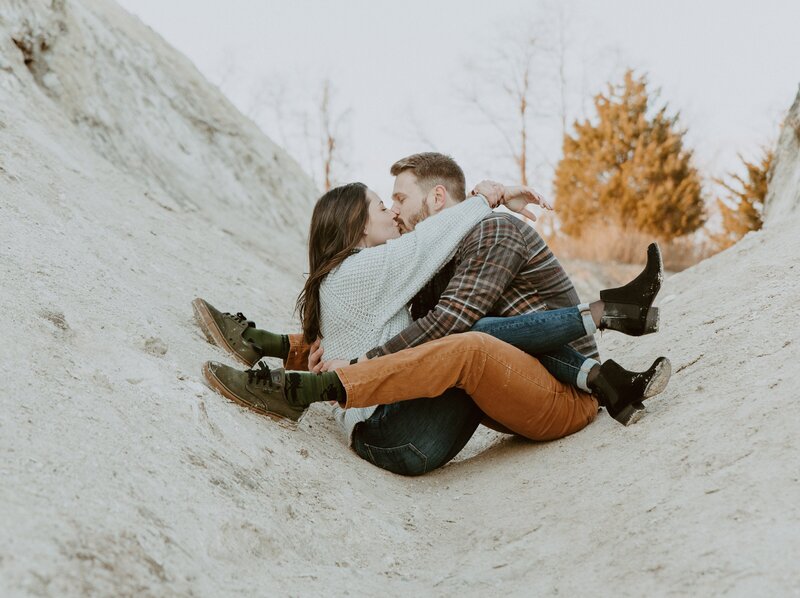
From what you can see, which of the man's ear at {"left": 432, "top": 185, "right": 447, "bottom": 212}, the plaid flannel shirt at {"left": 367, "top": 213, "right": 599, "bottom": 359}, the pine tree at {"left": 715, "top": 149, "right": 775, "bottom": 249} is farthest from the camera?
the pine tree at {"left": 715, "top": 149, "right": 775, "bottom": 249}

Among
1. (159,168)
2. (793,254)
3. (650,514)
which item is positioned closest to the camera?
(650,514)

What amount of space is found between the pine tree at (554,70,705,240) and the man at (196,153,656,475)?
15850 mm

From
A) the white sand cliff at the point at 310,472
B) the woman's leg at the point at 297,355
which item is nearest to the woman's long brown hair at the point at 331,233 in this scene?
the woman's leg at the point at 297,355

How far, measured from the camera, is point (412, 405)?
348 cm

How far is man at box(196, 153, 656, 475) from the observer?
137 inches

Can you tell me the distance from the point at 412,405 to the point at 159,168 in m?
6.14

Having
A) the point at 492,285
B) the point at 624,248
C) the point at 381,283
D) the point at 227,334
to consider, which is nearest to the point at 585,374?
the point at 492,285

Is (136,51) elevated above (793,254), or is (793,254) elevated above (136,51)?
(793,254)

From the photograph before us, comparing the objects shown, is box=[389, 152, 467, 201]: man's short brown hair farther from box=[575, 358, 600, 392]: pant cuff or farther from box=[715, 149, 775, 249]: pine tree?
box=[715, 149, 775, 249]: pine tree

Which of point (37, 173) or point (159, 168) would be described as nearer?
point (37, 173)

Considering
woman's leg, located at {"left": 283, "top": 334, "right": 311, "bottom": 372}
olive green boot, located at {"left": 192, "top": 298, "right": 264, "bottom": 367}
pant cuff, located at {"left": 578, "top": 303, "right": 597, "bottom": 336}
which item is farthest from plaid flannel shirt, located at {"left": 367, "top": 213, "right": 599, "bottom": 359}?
olive green boot, located at {"left": 192, "top": 298, "right": 264, "bottom": 367}

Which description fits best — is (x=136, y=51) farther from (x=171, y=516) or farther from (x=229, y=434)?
(x=171, y=516)

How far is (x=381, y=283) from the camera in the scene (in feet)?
11.8

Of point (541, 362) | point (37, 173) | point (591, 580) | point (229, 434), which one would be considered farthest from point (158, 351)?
point (37, 173)
